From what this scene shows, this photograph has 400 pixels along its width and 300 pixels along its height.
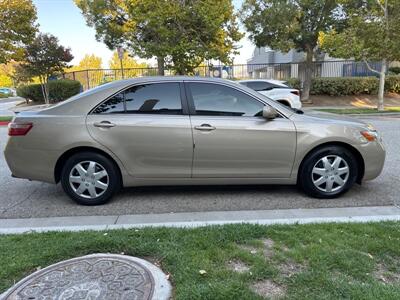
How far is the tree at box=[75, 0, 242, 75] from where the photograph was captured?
18156mm

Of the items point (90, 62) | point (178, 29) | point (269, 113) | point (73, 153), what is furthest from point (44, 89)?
Result: point (90, 62)

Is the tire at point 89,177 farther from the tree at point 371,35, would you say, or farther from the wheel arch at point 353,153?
the tree at point 371,35

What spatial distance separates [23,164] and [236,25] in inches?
705

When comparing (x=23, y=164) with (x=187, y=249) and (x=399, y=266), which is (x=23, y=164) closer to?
(x=187, y=249)

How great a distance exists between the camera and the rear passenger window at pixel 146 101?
455 cm

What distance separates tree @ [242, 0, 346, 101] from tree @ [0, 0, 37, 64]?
11.3m

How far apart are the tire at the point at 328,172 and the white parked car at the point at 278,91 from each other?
29.1 feet

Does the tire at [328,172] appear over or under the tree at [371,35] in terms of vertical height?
under

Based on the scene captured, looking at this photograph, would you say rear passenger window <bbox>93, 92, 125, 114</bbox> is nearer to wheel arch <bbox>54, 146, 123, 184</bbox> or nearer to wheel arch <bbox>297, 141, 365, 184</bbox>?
wheel arch <bbox>54, 146, 123, 184</bbox>

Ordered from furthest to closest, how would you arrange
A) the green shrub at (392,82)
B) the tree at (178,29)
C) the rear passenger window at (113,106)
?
the green shrub at (392,82)
the tree at (178,29)
the rear passenger window at (113,106)

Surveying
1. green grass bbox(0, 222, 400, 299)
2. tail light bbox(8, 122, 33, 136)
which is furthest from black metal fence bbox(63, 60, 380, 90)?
green grass bbox(0, 222, 400, 299)

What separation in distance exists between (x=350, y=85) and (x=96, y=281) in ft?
73.0

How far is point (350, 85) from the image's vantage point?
2205 cm

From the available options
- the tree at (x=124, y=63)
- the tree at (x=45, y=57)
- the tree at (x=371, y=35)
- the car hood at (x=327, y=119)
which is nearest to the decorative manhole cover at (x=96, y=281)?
the car hood at (x=327, y=119)
